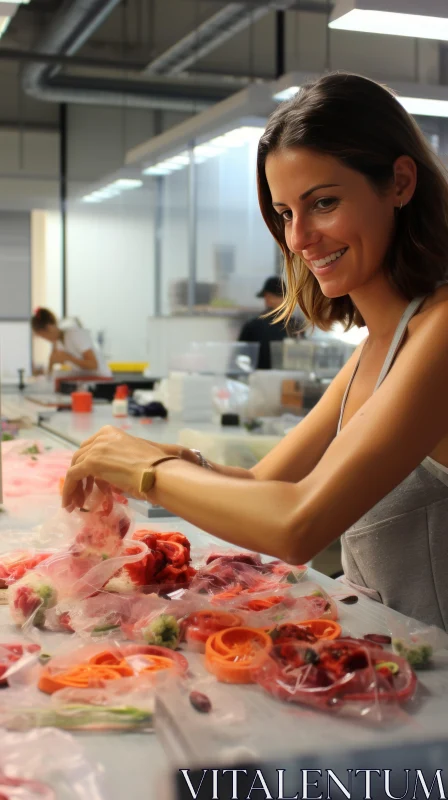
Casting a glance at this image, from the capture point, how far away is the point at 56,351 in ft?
26.4

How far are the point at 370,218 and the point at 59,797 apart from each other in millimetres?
1004

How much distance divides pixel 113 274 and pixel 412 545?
820 cm

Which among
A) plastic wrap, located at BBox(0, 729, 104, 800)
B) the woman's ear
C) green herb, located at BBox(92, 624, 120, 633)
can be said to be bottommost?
plastic wrap, located at BBox(0, 729, 104, 800)

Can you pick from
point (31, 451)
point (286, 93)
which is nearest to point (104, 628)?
point (31, 451)

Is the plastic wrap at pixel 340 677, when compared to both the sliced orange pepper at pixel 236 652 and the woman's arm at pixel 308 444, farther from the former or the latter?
the woman's arm at pixel 308 444

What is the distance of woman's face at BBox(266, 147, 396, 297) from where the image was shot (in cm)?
148

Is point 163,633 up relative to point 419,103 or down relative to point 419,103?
down

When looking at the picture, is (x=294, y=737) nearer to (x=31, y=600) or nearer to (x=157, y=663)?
(x=157, y=663)

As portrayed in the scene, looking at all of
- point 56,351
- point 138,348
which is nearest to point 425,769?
point 56,351

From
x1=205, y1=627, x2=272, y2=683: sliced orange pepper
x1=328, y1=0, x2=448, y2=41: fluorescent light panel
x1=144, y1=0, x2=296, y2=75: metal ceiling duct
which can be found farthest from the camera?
x1=144, y1=0, x2=296, y2=75: metal ceiling duct

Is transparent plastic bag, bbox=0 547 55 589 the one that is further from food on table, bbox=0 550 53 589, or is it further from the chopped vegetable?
the chopped vegetable

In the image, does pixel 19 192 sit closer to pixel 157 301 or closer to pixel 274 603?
pixel 157 301

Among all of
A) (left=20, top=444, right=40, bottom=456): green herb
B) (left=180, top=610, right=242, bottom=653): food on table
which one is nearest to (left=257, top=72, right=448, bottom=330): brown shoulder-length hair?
(left=180, top=610, right=242, bottom=653): food on table

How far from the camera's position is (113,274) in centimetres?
956
